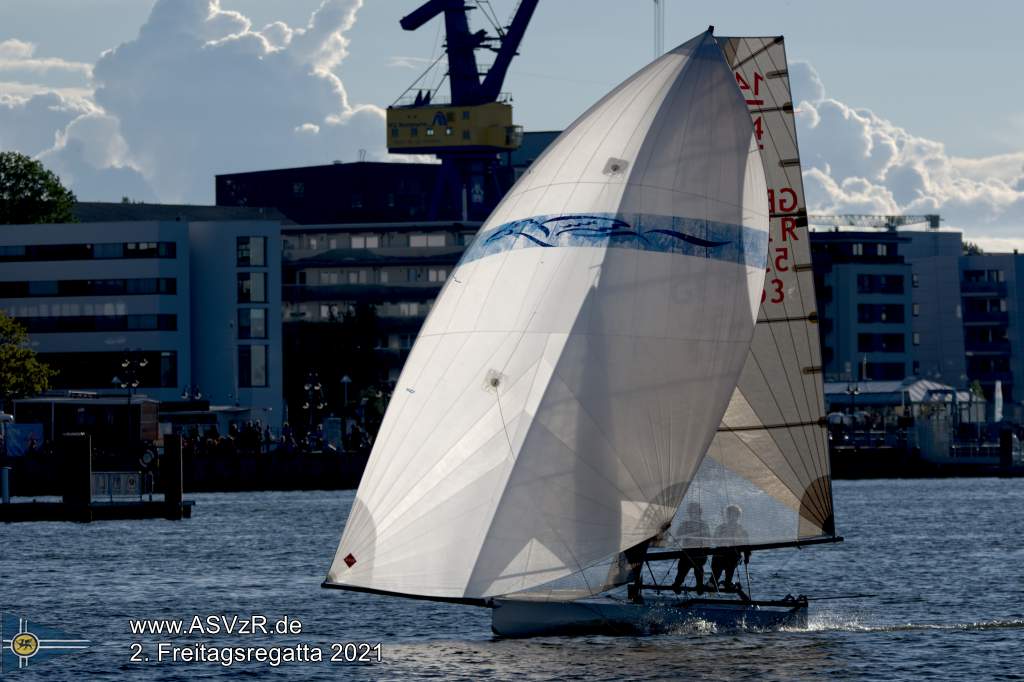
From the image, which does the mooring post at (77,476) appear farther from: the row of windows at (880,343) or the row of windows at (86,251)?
the row of windows at (880,343)

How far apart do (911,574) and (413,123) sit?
395 feet

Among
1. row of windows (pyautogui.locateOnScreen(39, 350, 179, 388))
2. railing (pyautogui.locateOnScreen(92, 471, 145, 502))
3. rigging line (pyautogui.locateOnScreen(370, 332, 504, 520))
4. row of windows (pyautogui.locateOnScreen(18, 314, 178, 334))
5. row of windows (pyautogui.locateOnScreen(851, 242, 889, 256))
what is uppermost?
row of windows (pyautogui.locateOnScreen(851, 242, 889, 256))

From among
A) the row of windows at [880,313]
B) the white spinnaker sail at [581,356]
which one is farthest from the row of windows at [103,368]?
the white spinnaker sail at [581,356]

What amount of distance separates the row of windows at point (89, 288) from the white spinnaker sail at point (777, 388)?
320 ft

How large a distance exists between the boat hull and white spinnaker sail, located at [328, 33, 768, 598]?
194cm

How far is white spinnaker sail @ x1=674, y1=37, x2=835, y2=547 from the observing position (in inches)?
1400

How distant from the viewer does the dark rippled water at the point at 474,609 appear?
110ft

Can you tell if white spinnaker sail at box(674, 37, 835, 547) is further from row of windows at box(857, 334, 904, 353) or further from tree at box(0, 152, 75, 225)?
row of windows at box(857, 334, 904, 353)

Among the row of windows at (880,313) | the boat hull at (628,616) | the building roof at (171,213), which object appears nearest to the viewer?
the boat hull at (628,616)

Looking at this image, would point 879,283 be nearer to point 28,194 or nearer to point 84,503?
point 28,194

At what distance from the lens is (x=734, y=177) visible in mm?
33438

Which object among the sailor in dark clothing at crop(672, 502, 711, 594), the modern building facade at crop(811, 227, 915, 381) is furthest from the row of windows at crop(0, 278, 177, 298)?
the sailor in dark clothing at crop(672, 502, 711, 594)

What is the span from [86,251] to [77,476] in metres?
64.6

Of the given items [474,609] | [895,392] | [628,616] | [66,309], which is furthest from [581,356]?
[895,392]
